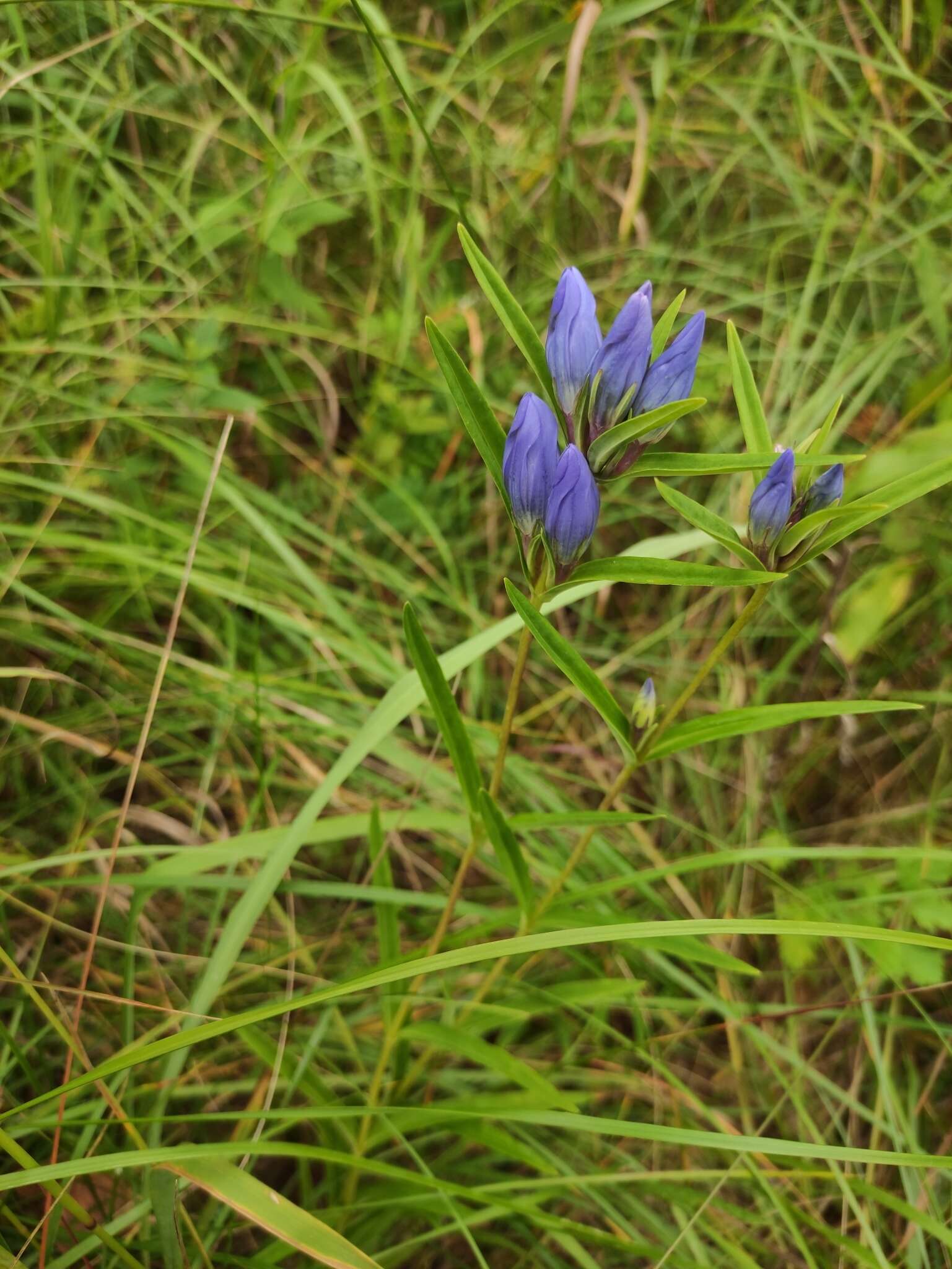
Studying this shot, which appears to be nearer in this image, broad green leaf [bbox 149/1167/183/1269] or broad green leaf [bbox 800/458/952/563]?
broad green leaf [bbox 800/458/952/563]

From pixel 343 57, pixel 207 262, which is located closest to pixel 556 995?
pixel 207 262

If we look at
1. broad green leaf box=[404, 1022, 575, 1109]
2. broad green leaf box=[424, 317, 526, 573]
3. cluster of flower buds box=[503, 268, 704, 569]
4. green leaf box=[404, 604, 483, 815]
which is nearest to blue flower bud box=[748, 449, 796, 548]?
cluster of flower buds box=[503, 268, 704, 569]

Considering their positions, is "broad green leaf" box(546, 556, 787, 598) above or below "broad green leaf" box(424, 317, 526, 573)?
below

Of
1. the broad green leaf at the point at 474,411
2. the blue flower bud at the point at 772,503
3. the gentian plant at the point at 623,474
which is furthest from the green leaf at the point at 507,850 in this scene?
the blue flower bud at the point at 772,503

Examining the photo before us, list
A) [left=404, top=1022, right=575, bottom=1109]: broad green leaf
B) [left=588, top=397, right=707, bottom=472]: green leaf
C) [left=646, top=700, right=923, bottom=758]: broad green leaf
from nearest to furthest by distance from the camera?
[left=588, top=397, right=707, bottom=472]: green leaf, [left=646, top=700, right=923, bottom=758]: broad green leaf, [left=404, top=1022, right=575, bottom=1109]: broad green leaf

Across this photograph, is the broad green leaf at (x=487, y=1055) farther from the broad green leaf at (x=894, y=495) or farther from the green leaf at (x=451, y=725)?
the broad green leaf at (x=894, y=495)

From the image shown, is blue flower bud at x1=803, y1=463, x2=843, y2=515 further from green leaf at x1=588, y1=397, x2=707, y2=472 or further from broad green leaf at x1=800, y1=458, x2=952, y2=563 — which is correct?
green leaf at x1=588, y1=397, x2=707, y2=472
